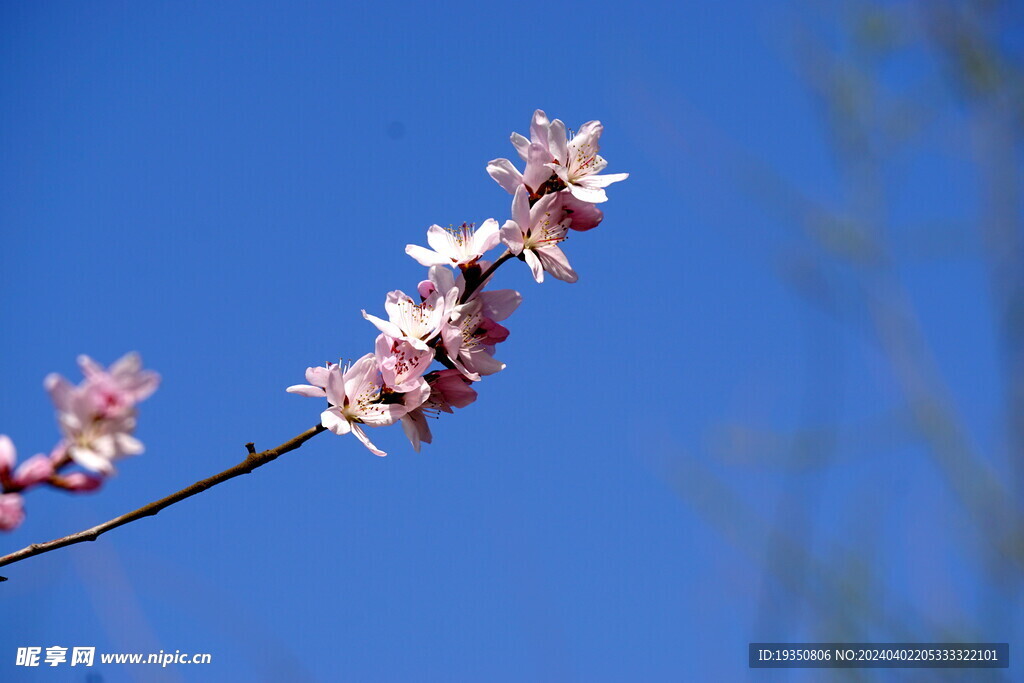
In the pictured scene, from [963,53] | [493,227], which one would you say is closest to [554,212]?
[493,227]

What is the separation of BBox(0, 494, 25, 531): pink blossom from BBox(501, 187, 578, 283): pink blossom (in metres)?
0.95

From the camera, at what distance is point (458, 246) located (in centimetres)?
189

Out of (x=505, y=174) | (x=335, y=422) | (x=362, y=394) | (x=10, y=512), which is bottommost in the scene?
(x=10, y=512)

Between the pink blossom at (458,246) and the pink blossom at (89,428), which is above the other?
→ the pink blossom at (458,246)

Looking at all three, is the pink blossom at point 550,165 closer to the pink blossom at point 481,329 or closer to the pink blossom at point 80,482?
the pink blossom at point 481,329

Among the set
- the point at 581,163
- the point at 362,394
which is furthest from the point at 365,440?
the point at 581,163

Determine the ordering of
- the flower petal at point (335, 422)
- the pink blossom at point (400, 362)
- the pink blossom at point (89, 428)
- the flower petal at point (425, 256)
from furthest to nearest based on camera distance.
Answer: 1. the flower petal at point (425, 256)
2. the pink blossom at point (400, 362)
3. the flower petal at point (335, 422)
4. the pink blossom at point (89, 428)

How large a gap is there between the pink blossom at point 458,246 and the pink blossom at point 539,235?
52 mm

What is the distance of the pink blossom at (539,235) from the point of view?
179cm

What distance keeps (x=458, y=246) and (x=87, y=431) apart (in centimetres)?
92

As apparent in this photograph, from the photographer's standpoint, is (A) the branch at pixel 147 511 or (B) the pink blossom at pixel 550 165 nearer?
(A) the branch at pixel 147 511

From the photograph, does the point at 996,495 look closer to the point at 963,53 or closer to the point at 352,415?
the point at 963,53

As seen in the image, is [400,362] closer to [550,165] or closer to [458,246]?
[458,246]

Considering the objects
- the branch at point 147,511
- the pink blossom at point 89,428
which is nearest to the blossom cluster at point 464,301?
the branch at point 147,511
